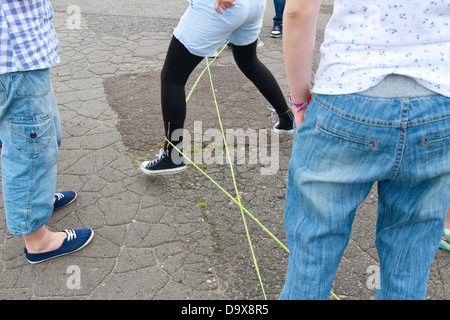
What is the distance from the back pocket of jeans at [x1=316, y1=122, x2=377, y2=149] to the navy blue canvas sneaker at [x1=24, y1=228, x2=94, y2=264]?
66.5 inches

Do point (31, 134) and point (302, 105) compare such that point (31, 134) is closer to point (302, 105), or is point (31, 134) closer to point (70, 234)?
point (70, 234)

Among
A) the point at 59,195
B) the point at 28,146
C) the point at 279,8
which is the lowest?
the point at 59,195

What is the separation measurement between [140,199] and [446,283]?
1.87 metres

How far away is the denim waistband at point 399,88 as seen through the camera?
1.11m

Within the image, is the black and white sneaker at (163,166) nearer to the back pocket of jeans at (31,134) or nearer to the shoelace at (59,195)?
the shoelace at (59,195)

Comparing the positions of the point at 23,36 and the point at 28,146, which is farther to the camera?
the point at 28,146

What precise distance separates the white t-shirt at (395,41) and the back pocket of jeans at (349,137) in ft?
0.37

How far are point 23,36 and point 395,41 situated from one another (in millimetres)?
1544

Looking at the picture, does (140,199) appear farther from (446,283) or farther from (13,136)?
(446,283)

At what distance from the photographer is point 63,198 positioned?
8.68 feet

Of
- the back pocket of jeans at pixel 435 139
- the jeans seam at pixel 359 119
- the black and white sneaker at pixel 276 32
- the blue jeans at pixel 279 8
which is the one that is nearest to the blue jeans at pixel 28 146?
the jeans seam at pixel 359 119

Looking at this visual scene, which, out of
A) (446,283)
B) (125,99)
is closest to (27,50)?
(125,99)

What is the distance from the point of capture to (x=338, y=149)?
1199 mm

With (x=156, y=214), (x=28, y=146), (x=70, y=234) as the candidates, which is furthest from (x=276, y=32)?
(x=28, y=146)
